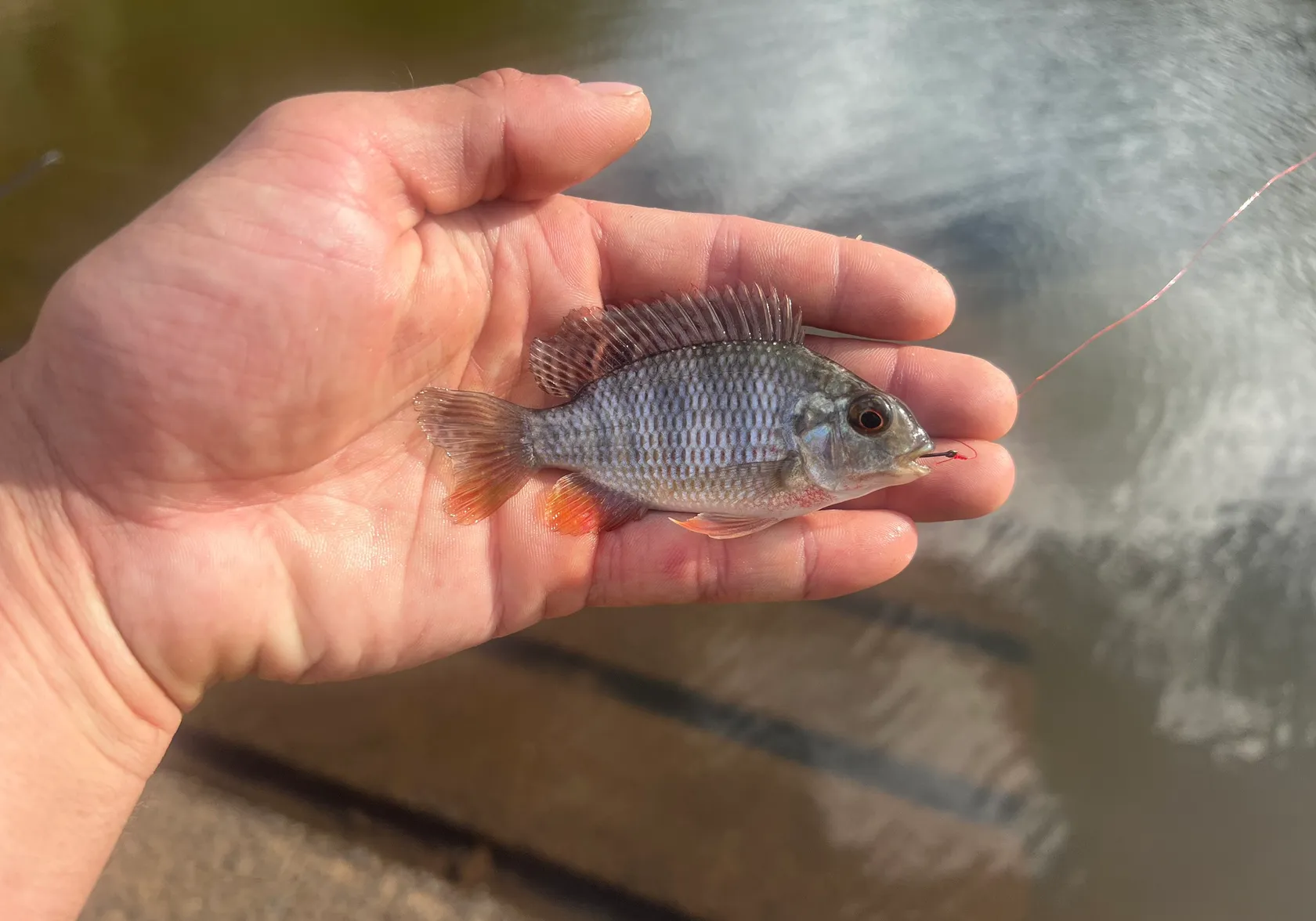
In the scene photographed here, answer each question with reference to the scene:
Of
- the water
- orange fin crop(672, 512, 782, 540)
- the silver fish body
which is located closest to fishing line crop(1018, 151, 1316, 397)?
the water

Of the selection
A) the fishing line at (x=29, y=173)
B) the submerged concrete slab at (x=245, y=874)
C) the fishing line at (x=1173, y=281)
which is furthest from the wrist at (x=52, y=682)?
the fishing line at (x=1173, y=281)

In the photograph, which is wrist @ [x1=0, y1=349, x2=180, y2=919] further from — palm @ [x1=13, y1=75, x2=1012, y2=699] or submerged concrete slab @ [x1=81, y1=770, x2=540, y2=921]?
submerged concrete slab @ [x1=81, y1=770, x2=540, y2=921]

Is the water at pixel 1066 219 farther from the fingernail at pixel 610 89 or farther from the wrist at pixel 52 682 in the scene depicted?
the wrist at pixel 52 682

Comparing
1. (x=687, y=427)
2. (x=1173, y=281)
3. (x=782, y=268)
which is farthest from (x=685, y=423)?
(x=1173, y=281)

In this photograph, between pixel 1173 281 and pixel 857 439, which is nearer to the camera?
pixel 857 439

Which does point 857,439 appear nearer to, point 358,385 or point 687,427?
point 687,427

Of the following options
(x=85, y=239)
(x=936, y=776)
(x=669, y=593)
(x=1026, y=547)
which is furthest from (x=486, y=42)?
(x=936, y=776)

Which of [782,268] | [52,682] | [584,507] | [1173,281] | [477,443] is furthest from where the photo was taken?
[1173,281]

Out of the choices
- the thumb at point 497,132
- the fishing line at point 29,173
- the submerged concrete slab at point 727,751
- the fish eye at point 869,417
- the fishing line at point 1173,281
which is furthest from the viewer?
the fishing line at point 29,173
